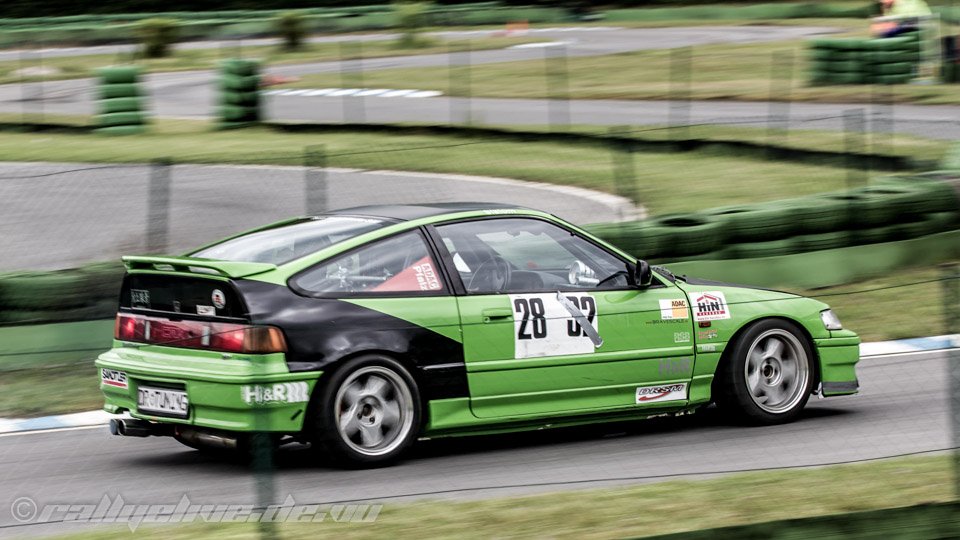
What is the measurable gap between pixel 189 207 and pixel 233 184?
2.81ft

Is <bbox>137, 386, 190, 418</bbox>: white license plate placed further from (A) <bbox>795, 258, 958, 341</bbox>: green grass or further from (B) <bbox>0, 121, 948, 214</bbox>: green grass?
(A) <bbox>795, 258, 958, 341</bbox>: green grass

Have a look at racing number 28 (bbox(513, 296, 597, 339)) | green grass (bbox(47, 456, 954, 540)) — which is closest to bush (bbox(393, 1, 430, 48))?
racing number 28 (bbox(513, 296, 597, 339))

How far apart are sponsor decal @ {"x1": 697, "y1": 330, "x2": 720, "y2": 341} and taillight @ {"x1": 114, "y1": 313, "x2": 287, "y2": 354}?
7.87ft

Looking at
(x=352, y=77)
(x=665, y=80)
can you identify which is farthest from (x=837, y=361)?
(x=352, y=77)

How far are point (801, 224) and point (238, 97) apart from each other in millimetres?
13745

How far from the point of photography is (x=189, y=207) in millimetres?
13914

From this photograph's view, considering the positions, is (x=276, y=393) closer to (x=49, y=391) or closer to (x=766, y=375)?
(x=766, y=375)

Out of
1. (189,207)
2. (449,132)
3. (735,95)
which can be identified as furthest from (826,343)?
(735,95)

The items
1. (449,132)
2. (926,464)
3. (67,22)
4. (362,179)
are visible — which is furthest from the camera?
(67,22)

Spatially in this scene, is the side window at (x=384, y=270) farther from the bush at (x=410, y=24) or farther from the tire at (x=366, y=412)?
the bush at (x=410, y=24)

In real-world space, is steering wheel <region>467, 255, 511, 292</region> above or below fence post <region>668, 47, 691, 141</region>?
below

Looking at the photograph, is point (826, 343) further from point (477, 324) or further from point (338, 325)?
point (338, 325)

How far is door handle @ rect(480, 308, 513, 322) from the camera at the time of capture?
7.51 m

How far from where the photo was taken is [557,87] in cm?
3062
